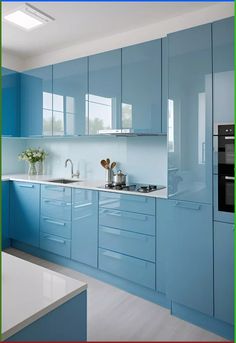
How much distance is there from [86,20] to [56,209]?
209 cm

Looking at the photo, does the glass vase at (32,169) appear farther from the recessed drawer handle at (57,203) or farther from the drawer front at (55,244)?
the drawer front at (55,244)

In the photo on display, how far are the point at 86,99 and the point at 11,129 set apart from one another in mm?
1362

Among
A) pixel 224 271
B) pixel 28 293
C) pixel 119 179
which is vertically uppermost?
pixel 119 179

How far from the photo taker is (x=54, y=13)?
274 centimetres

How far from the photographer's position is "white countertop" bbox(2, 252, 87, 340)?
28.2 inches

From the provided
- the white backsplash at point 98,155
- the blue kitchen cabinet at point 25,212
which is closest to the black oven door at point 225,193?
the white backsplash at point 98,155

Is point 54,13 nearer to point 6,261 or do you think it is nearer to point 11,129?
point 11,129

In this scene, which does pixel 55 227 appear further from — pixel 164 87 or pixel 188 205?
pixel 164 87

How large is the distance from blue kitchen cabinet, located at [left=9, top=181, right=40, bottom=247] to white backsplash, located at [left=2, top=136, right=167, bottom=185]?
601mm

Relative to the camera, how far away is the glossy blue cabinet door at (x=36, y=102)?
12.0 ft

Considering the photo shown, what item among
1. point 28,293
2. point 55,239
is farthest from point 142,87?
point 28,293

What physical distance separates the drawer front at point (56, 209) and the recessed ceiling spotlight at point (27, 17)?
6.41 ft

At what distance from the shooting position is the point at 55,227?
3.27 m

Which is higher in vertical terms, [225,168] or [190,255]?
[225,168]
